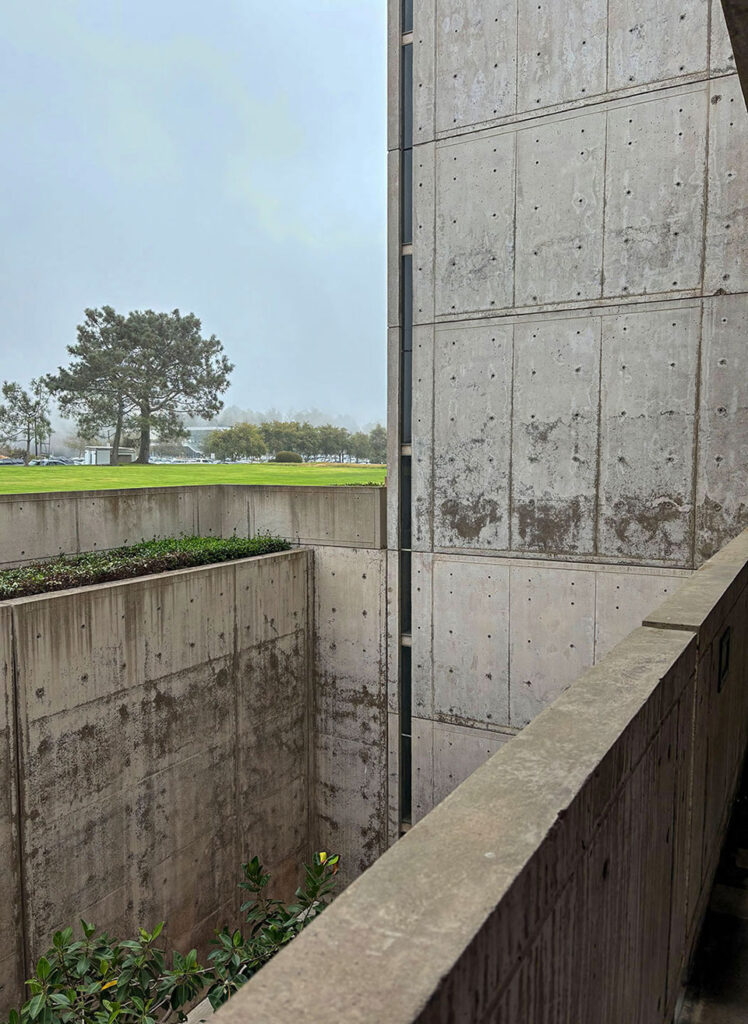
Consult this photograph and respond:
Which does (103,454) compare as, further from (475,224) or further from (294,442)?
(475,224)

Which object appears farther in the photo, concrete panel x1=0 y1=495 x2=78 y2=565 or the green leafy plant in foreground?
concrete panel x1=0 y1=495 x2=78 y2=565

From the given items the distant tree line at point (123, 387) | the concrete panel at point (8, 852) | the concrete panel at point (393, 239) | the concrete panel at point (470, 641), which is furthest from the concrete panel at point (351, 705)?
the distant tree line at point (123, 387)

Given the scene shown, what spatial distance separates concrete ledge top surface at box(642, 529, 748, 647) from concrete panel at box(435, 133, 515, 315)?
18.5 feet

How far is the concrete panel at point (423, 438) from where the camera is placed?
29.7ft

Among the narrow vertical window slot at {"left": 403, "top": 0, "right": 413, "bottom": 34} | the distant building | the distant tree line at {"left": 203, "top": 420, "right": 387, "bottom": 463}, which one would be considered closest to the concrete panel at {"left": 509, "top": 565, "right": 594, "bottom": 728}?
the narrow vertical window slot at {"left": 403, "top": 0, "right": 413, "bottom": 34}

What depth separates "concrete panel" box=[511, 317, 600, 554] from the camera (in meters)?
8.07

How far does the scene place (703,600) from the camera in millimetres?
2668

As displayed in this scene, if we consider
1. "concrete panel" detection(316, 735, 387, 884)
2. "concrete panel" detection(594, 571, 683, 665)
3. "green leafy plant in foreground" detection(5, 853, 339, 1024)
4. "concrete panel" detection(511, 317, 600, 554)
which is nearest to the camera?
"green leafy plant in foreground" detection(5, 853, 339, 1024)

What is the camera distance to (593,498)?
26.7ft

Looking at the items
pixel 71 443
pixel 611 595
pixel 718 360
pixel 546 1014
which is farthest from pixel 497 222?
pixel 71 443

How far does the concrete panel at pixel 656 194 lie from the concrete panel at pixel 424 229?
6.90ft

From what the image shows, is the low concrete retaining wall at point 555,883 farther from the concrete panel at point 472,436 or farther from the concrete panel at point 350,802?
the concrete panel at point 350,802

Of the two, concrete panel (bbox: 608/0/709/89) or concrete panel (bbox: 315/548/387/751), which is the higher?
concrete panel (bbox: 608/0/709/89)

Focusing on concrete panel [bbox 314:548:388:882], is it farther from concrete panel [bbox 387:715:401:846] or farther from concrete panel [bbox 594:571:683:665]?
concrete panel [bbox 594:571:683:665]
